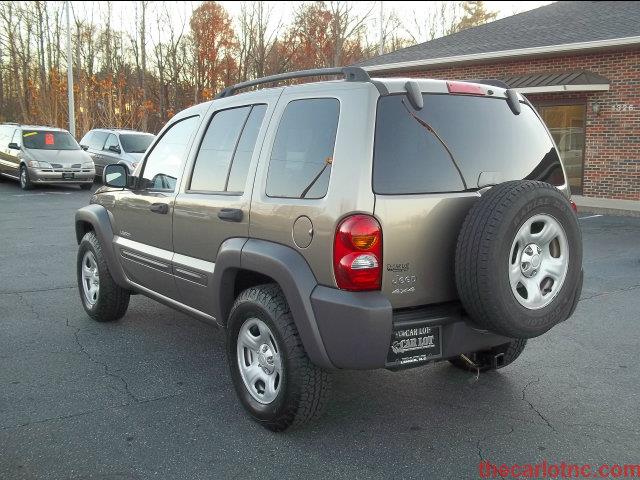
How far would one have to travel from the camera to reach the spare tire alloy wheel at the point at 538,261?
3.14 metres

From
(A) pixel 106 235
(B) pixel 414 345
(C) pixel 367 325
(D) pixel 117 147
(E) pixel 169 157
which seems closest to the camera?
(C) pixel 367 325

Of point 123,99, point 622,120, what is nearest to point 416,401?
point 622,120

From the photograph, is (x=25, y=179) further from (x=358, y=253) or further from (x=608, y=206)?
(x=358, y=253)

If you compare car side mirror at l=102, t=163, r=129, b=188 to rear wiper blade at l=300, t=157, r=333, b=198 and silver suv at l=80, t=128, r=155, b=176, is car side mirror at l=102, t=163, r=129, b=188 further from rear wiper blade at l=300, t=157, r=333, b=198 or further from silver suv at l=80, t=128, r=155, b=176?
silver suv at l=80, t=128, r=155, b=176

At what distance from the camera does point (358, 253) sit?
3.01 metres

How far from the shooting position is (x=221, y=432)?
348 centimetres

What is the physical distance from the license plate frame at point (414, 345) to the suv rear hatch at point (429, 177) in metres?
0.13

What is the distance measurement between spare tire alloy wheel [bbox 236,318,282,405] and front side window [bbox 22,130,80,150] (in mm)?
15881

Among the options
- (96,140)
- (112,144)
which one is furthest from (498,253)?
(96,140)

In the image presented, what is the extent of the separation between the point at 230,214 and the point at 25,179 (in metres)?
15.4

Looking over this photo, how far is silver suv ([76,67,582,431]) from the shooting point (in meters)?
3.03

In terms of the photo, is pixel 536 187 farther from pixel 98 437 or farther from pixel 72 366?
pixel 72 366

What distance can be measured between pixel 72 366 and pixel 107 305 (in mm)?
973

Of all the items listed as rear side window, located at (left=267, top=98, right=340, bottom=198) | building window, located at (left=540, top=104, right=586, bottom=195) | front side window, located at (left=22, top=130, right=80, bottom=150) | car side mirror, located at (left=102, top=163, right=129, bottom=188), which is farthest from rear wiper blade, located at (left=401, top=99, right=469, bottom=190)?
front side window, located at (left=22, top=130, right=80, bottom=150)
